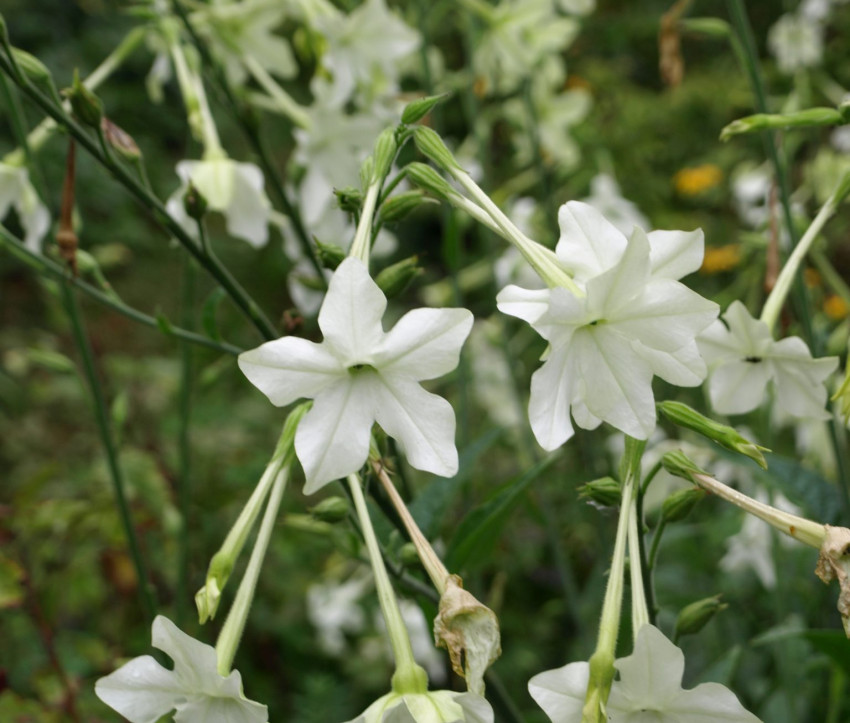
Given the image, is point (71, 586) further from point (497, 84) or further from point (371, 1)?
point (497, 84)

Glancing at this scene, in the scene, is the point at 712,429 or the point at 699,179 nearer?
the point at 712,429

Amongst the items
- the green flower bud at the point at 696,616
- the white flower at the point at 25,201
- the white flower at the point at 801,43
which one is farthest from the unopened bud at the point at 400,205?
the white flower at the point at 801,43

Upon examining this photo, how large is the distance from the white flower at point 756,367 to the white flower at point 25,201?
886 millimetres

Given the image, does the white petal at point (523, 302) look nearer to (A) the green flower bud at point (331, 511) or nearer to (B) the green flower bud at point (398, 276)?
(B) the green flower bud at point (398, 276)

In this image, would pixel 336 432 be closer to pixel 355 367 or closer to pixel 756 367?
pixel 355 367

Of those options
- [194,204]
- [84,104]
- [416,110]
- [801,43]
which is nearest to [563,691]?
[416,110]

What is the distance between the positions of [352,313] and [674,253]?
11.0 inches

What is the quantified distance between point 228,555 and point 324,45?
100 cm

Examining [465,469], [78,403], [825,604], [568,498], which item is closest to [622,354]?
[465,469]

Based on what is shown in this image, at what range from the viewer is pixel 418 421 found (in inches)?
28.1

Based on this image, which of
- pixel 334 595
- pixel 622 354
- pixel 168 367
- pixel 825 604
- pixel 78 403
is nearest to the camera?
pixel 622 354

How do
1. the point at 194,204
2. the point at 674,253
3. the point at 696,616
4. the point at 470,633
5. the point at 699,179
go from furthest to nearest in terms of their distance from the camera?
the point at 699,179, the point at 194,204, the point at 696,616, the point at 674,253, the point at 470,633

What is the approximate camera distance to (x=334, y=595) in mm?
2217

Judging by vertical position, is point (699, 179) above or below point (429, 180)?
below
